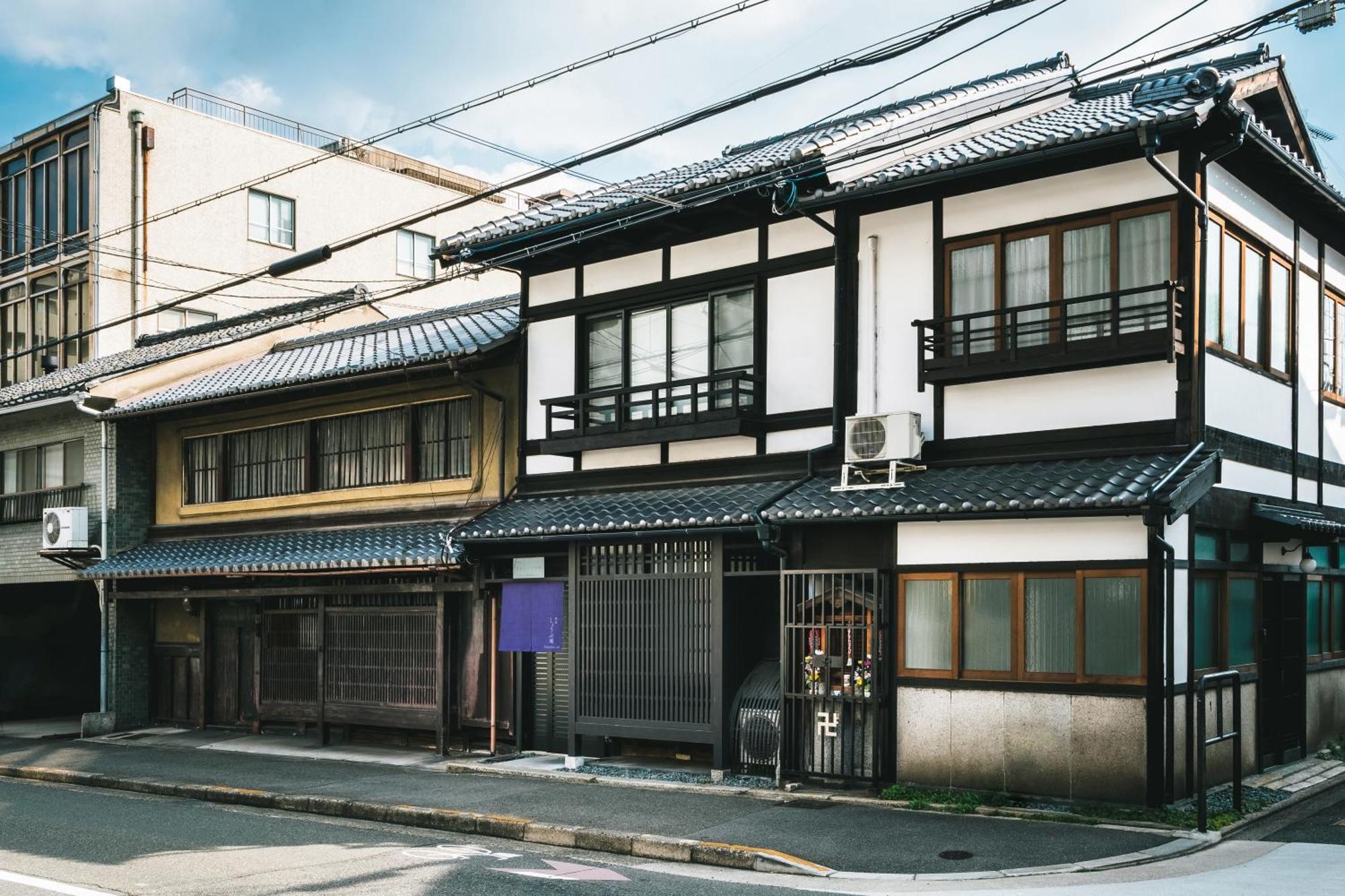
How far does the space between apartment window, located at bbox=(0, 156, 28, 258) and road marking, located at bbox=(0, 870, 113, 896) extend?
82.0 feet

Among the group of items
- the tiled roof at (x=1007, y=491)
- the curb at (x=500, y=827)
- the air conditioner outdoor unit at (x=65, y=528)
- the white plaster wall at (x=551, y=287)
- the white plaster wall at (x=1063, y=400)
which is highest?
the white plaster wall at (x=551, y=287)

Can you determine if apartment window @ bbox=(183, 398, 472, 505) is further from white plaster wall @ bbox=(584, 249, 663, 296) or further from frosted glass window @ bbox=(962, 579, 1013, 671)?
frosted glass window @ bbox=(962, 579, 1013, 671)

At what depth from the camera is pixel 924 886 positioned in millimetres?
9547

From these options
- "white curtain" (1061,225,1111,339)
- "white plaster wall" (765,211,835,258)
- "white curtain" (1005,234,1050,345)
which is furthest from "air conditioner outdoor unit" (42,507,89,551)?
"white curtain" (1061,225,1111,339)

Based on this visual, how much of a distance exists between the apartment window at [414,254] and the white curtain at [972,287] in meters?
24.9

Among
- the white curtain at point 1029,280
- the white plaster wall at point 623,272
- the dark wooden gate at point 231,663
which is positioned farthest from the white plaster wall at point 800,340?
the dark wooden gate at point 231,663

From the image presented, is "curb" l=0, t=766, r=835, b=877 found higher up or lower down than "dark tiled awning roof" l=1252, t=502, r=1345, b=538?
lower down

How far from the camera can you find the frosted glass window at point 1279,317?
47.5ft

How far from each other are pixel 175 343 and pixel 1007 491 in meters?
21.1

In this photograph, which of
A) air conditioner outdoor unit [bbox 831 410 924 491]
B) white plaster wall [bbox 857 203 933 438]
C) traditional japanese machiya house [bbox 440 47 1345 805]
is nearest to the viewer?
traditional japanese machiya house [bbox 440 47 1345 805]

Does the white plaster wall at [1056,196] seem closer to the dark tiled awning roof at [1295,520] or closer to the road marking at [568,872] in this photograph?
the dark tiled awning roof at [1295,520]

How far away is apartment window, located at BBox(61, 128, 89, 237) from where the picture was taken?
29.4 meters

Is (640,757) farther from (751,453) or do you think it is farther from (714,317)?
(714,317)

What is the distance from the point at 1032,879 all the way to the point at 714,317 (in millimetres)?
8321
